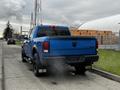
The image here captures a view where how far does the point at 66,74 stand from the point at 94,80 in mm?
1718

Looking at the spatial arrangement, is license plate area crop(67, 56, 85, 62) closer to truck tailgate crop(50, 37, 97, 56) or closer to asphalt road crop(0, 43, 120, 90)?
truck tailgate crop(50, 37, 97, 56)

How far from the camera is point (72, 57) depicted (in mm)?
9984

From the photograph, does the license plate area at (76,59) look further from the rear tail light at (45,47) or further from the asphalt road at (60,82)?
the rear tail light at (45,47)

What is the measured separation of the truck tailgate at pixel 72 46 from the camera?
969 centimetres

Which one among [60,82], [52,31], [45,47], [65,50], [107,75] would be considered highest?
[52,31]

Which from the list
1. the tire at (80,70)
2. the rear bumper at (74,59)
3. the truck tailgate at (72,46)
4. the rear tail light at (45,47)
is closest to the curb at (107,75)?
the tire at (80,70)

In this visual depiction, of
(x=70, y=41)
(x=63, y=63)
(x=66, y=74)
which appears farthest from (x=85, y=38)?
(x=66, y=74)

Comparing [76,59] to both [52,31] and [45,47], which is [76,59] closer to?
[45,47]

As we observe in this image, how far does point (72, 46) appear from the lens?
9.98m

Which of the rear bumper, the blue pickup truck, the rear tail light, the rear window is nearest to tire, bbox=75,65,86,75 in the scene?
the blue pickup truck

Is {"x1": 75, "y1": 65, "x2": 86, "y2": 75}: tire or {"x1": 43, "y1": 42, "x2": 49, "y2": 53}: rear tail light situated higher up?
{"x1": 43, "y1": 42, "x2": 49, "y2": 53}: rear tail light

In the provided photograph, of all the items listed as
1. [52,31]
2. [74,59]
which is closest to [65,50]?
[74,59]

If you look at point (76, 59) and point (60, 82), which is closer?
point (60, 82)

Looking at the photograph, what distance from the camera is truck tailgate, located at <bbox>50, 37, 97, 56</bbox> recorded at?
9.69 meters
